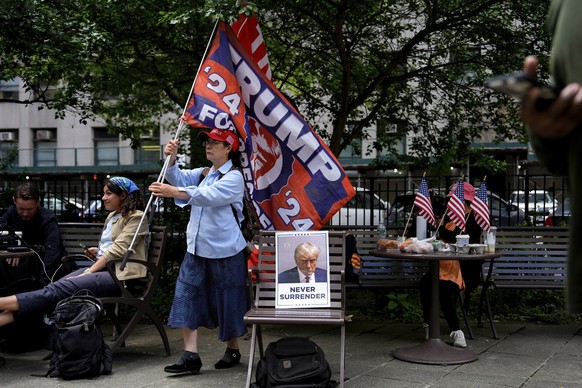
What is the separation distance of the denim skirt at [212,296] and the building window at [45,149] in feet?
125

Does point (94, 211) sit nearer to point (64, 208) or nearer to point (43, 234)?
point (64, 208)

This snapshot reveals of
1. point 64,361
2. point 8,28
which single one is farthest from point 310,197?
point 8,28

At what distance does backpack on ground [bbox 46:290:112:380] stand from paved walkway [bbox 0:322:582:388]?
10 centimetres

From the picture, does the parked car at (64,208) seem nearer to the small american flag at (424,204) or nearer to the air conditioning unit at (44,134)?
the small american flag at (424,204)

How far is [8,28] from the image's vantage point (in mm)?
7059

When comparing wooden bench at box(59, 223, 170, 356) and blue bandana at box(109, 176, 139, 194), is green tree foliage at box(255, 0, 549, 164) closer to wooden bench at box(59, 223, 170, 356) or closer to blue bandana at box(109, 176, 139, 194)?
blue bandana at box(109, 176, 139, 194)

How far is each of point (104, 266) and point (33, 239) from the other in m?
1.35

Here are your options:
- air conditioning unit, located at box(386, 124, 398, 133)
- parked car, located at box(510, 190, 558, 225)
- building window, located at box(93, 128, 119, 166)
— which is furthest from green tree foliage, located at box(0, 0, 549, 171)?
building window, located at box(93, 128, 119, 166)

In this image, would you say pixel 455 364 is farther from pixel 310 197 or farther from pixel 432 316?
A: pixel 310 197

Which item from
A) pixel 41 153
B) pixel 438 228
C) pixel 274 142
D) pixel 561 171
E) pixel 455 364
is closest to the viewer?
pixel 561 171

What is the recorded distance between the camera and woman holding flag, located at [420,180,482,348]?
6.66m

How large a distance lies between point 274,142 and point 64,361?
2.66 m

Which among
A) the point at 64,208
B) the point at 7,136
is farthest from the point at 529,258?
the point at 7,136

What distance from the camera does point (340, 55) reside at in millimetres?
9680
